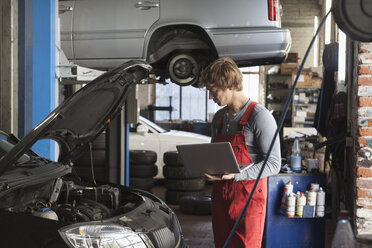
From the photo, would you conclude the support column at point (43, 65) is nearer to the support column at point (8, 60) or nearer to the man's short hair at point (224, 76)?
the support column at point (8, 60)

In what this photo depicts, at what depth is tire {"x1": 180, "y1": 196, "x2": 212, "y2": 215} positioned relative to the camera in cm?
568

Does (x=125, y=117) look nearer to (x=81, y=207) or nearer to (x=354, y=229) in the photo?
(x=354, y=229)

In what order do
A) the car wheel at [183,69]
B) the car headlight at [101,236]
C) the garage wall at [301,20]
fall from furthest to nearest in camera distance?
the garage wall at [301,20]
the car wheel at [183,69]
the car headlight at [101,236]

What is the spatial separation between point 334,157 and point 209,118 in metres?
9.90

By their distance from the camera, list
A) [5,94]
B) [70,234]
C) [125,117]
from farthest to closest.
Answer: [125,117] < [5,94] < [70,234]

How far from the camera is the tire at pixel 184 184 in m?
6.54

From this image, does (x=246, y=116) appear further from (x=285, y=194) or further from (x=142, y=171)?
(x=142, y=171)

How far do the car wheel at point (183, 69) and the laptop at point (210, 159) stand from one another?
304 cm

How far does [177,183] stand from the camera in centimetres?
655

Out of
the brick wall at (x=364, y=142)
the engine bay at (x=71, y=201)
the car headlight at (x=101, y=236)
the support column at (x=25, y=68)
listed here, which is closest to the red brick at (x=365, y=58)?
the brick wall at (x=364, y=142)

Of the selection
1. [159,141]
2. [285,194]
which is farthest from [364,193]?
[159,141]

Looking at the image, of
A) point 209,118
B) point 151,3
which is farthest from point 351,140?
point 209,118

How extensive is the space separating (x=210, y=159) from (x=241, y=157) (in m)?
0.16

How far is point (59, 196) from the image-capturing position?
8.81 ft
